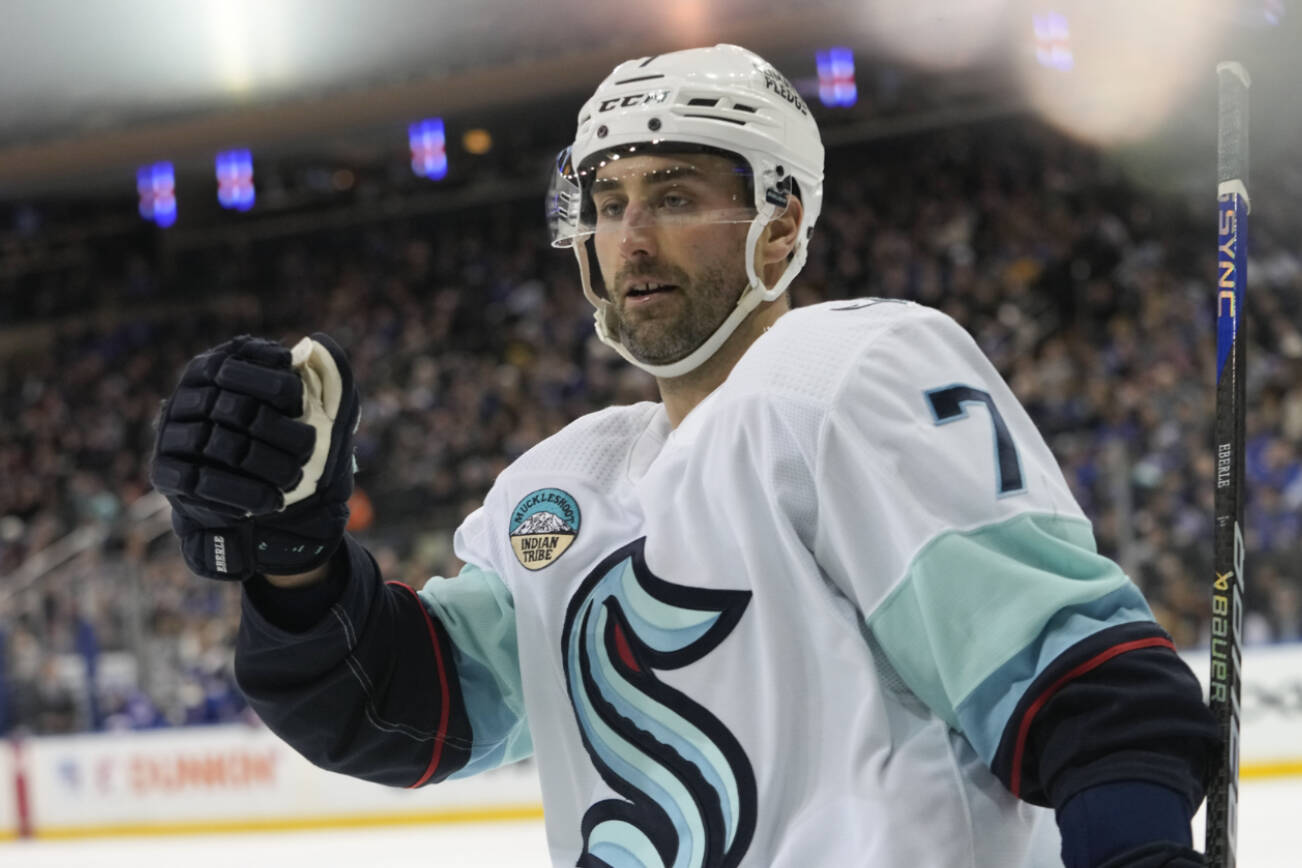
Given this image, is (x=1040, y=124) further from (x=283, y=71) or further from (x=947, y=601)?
(x=947, y=601)

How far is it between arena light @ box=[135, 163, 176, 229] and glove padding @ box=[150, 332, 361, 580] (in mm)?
11865

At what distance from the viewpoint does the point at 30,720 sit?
6883 millimetres

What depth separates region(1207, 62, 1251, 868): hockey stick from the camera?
134cm

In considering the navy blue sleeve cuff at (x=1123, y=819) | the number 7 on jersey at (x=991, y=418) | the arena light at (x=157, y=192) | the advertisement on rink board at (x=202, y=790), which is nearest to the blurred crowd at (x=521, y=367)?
the advertisement on rink board at (x=202, y=790)

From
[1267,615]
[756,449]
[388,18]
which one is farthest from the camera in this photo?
[388,18]

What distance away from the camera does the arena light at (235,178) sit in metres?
12.4

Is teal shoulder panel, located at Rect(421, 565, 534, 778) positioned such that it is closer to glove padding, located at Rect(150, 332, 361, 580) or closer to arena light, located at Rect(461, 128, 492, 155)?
glove padding, located at Rect(150, 332, 361, 580)

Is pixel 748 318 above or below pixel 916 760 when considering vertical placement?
above

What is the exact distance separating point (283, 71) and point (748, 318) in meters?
9.49

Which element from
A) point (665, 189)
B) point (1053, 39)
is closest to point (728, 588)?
point (665, 189)

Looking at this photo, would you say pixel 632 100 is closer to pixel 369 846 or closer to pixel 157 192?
pixel 369 846

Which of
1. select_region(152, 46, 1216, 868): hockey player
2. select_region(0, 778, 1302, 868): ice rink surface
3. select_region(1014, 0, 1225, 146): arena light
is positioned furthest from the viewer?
select_region(1014, 0, 1225, 146): arena light

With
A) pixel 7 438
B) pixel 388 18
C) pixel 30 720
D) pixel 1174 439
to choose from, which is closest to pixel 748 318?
pixel 1174 439

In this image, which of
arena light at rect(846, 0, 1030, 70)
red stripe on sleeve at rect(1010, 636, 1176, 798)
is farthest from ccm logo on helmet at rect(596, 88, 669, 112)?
arena light at rect(846, 0, 1030, 70)
